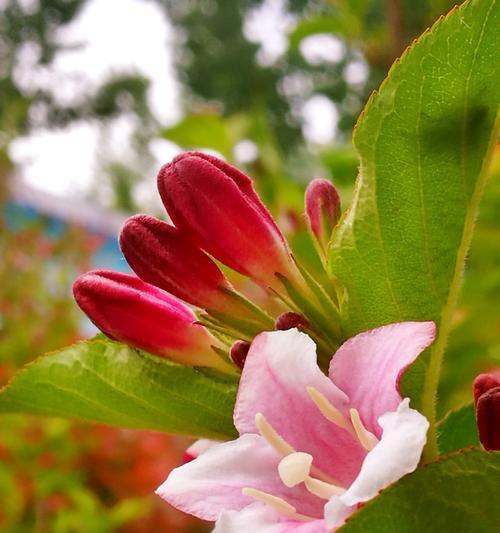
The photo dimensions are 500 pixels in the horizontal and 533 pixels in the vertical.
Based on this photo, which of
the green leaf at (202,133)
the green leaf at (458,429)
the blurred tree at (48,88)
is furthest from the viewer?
the blurred tree at (48,88)

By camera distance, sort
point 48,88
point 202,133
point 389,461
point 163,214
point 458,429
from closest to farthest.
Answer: point 389,461, point 458,429, point 202,133, point 163,214, point 48,88

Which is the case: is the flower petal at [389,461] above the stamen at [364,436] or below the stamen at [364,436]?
above

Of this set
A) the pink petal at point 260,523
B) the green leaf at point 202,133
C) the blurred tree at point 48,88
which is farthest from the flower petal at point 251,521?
the blurred tree at point 48,88

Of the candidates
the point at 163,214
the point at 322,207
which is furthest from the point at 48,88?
the point at 322,207

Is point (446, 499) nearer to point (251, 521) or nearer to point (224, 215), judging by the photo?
point (251, 521)

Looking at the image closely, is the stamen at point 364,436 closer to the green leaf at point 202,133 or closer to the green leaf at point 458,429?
the green leaf at point 458,429

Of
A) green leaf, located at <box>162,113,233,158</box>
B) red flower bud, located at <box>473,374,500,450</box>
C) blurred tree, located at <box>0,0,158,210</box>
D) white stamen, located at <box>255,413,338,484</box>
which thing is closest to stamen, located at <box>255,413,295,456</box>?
white stamen, located at <box>255,413,338,484</box>
